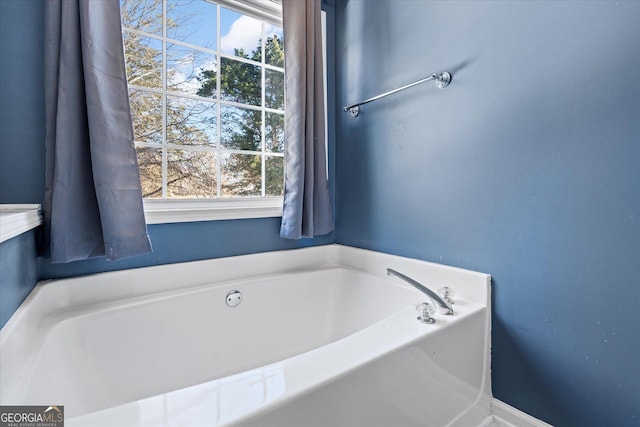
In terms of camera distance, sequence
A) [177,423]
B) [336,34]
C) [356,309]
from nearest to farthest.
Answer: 1. [177,423]
2. [356,309]
3. [336,34]

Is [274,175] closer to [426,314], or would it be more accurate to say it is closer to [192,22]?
[192,22]

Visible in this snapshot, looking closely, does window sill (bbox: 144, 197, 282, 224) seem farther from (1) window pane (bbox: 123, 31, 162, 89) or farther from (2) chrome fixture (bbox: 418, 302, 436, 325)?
(2) chrome fixture (bbox: 418, 302, 436, 325)

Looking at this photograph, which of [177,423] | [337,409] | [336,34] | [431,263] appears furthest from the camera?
[336,34]

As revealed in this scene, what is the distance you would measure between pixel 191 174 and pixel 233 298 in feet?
2.23

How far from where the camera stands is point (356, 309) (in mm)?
1619

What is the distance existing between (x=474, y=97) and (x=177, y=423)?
1.40 m

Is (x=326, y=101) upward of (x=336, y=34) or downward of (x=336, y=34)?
downward

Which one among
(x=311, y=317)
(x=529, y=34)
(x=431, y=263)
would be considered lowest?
(x=311, y=317)

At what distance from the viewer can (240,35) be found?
1.74 metres

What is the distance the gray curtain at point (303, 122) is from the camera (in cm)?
164

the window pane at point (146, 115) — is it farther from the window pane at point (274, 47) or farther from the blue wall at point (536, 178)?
the blue wall at point (536, 178)

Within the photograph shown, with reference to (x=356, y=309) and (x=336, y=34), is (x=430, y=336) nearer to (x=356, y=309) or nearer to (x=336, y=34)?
(x=356, y=309)

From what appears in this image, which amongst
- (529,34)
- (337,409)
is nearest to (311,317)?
(337,409)

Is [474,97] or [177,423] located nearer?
[177,423]
